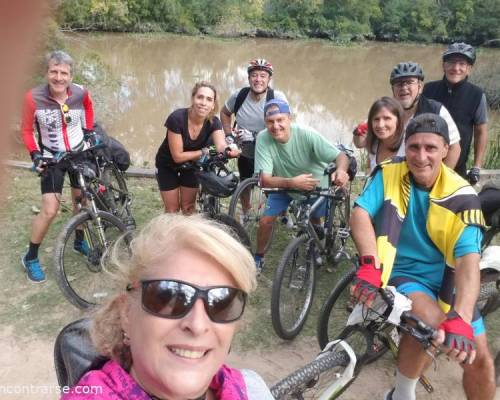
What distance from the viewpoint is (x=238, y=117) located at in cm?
481

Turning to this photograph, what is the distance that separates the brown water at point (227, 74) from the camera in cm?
1204

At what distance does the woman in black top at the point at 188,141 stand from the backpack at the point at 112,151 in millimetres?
489

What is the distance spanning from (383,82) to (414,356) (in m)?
19.0

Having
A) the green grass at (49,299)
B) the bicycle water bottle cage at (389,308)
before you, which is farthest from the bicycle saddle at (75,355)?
the green grass at (49,299)

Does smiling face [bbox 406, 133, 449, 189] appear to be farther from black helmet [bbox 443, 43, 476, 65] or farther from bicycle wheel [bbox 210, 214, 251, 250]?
black helmet [bbox 443, 43, 476, 65]

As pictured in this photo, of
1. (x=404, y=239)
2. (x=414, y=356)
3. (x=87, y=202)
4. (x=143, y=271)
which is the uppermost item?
(x=143, y=271)

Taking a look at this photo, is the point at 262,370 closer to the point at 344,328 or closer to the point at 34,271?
the point at 344,328

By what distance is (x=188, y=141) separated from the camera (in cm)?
402

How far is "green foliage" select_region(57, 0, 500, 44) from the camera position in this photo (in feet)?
116

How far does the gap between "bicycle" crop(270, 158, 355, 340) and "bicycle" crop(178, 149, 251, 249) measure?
0.46 meters

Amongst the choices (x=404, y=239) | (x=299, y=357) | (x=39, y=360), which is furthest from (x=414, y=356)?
(x=39, y=360)

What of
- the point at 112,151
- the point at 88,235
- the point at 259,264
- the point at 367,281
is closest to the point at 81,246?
the point at 88,235

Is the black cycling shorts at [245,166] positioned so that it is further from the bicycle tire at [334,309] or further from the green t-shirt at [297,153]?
the bicycle tire at [334,309]

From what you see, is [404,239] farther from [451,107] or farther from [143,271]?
[451,107]
